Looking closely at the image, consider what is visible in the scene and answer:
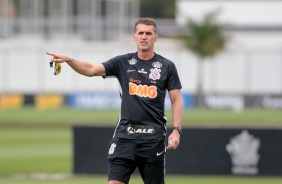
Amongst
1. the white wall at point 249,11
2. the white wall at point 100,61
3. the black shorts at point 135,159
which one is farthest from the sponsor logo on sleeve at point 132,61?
the white wall at point 249,11

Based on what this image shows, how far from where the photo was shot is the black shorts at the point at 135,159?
10.0 m

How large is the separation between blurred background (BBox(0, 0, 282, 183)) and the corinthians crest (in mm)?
25028

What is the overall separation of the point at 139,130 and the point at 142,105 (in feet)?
0.85

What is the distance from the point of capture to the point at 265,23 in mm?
68812

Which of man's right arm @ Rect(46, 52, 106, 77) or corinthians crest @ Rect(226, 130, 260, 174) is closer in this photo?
man's right arm @ Rect(46, 52, 106, 77)

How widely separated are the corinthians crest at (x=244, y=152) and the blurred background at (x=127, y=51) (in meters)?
25.0

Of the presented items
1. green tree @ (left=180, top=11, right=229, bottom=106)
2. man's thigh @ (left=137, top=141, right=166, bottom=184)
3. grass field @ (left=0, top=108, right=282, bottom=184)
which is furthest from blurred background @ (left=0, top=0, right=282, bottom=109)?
man's thigh @ (left=137, top=141, right=166, bottom=184)

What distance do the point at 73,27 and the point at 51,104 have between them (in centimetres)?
1437

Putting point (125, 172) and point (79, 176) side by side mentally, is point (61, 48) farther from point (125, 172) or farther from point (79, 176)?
point (125, 172)

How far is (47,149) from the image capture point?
25984 millimetres

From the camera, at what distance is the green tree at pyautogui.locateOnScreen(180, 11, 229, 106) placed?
197ft

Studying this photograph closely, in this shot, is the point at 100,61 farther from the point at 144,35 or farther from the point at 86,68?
the point at 144,35

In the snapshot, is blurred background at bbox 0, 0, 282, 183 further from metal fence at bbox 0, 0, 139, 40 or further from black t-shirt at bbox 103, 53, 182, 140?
black t-shirt at bbox 103, 53, 182, 140

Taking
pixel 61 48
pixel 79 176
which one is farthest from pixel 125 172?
pixel 61 48
